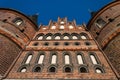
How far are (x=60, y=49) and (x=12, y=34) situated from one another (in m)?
3.16

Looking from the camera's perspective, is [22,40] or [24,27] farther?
[24,27]

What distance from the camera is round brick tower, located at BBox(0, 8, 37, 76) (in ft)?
30.1

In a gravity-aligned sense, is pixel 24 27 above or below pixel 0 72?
above

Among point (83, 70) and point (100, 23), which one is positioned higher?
point (100, 23)

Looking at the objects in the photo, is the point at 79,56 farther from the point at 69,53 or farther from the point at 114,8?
the point at 114,8

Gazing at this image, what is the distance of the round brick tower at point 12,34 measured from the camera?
361 inches

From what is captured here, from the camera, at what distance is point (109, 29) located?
37.9 feet

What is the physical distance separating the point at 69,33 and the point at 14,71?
6.26 metres

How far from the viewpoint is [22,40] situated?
11.6 meters

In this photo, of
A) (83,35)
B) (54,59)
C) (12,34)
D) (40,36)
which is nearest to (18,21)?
(40,36)

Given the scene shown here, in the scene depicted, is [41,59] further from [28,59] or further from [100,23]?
[100,23]

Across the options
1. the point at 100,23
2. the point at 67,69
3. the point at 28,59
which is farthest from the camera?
the point at 100,23

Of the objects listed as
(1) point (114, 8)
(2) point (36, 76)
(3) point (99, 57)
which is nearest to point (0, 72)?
(2) point (36, 76)

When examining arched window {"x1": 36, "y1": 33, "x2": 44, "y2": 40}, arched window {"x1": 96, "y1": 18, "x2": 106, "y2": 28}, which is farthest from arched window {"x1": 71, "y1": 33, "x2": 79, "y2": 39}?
arched window {"x1": 36, "y1": 33, "x2": 44, "y2": 40}
